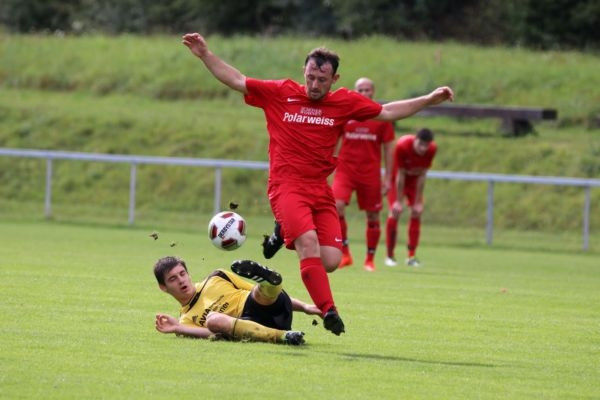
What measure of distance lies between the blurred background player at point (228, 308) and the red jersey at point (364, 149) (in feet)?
25.6

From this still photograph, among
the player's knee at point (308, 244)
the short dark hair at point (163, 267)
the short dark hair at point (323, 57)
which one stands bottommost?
the short dark hair at point (163, 267)

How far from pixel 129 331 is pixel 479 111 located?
2248 cm

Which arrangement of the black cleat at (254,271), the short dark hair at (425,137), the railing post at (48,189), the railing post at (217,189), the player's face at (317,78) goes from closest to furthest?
the black cleat at (254,271), the player's face at (317,78), the short dark hair at (425,137), the railing post at (217,189), the railing post at (48,189)

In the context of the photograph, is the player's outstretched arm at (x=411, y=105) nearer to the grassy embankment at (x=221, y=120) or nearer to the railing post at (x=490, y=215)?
the grassy embankment at (x=221, y=120)

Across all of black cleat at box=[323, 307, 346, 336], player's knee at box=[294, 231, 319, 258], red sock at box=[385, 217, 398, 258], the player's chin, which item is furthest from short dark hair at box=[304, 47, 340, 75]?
red sock at box=[385, 217, 398, 258]

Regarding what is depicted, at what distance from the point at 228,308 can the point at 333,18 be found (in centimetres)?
4168

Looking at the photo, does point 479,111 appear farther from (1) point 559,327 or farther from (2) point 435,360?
(2) point 435,360

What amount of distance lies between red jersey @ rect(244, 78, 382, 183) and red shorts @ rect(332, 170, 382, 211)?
7.55m

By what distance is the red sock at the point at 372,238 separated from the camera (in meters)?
18.1

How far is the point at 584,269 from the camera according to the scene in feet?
66.4

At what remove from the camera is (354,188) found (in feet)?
60.0

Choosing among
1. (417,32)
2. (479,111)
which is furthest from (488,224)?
(417,32)

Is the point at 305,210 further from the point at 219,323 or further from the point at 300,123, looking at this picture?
the point at 219,323

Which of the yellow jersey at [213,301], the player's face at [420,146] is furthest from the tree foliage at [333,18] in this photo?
the yellow jersey at [213,301]
